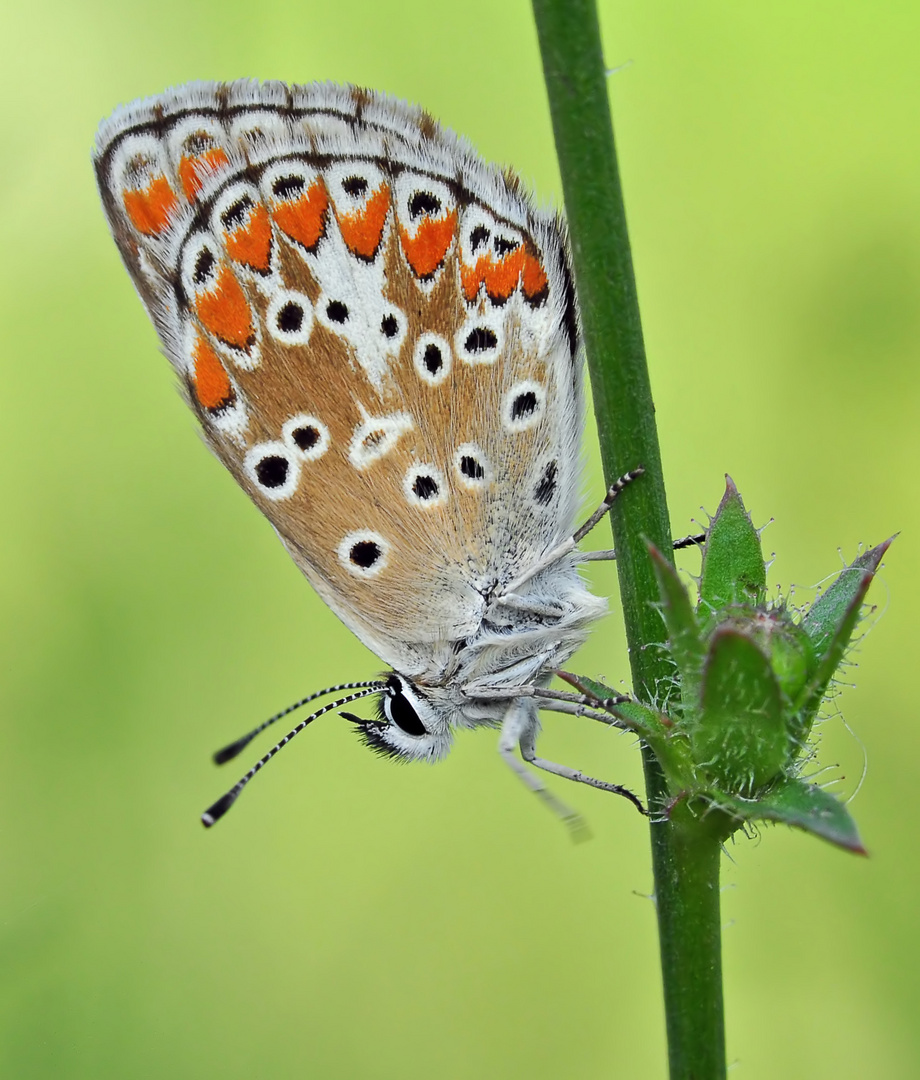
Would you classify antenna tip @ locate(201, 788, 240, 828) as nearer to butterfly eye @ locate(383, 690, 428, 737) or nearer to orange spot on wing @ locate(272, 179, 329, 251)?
butterfly eye @ locate(383, 690, 428, 737)

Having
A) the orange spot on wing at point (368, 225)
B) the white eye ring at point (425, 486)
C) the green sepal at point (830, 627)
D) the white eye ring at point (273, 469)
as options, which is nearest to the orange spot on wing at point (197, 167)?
the orange spot on wing at point (368, 225)

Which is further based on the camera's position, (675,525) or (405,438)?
(675,525)

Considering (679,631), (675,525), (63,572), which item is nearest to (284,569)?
(63,572)

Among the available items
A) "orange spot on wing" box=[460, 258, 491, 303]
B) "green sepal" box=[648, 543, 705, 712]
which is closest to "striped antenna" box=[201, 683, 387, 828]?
"orange spot on wing" box=[460, 258, 491, 303]

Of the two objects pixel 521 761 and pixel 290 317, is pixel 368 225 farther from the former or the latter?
pixel 521 761

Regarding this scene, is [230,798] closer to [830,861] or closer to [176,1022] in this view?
[176,1022]

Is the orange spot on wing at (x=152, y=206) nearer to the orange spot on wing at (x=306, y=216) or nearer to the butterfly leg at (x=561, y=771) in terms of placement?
the orange spot on wing at (x=306, y=216)

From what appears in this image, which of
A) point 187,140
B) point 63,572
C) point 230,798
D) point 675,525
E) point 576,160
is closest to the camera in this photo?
point 576,160
